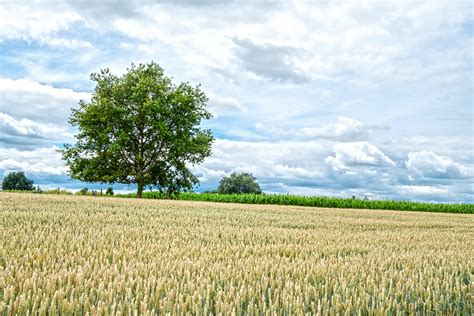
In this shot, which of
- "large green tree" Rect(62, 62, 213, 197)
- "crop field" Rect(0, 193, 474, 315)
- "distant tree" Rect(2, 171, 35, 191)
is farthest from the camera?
"distant tree" Rect(2, 171, 35, 191)

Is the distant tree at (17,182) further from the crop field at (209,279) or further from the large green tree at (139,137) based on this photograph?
the crop field at (209,279)

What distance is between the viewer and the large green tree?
41656 mm

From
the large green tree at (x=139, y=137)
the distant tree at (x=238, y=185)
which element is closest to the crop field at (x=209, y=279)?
the large green tree at (x=139, y=137)

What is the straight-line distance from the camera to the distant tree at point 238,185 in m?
73.4

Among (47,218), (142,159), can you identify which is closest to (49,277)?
(47,218)

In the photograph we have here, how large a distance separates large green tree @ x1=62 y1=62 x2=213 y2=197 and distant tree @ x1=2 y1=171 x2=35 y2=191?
3064 cm

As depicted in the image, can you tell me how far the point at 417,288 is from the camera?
3.76 meters

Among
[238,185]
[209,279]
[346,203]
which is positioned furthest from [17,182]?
[209,279]

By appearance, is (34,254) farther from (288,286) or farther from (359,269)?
(359,269)

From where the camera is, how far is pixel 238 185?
74.0m

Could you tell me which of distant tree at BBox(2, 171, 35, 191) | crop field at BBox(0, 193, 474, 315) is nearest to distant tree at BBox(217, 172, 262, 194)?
distant tree at BBox(2, 171, 35, 191)

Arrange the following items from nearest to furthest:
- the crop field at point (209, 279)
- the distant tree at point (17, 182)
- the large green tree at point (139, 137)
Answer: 1. the crop field at point (209, 279)
2. the large green tree at point (139, 137)
3. the distant tree at point (17, 182)

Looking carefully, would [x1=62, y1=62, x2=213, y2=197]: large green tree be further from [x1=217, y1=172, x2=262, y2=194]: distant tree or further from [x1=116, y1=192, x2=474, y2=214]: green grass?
[x1=217, y1=172, x2=262, y2=194]: distant tree

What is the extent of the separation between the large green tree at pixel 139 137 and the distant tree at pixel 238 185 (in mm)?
29698
